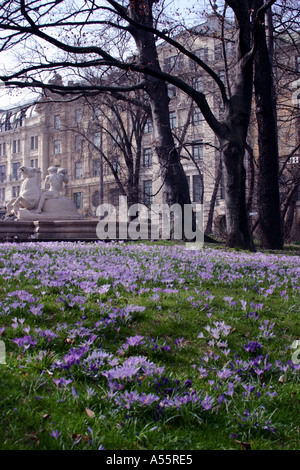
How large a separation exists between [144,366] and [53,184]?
16175 millimetres

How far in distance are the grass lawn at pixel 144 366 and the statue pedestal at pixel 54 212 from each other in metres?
11.2

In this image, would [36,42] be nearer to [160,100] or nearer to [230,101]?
[160,100]

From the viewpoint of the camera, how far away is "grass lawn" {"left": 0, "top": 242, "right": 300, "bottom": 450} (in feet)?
6.25

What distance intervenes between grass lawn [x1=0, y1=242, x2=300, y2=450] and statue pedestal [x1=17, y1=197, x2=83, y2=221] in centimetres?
1120

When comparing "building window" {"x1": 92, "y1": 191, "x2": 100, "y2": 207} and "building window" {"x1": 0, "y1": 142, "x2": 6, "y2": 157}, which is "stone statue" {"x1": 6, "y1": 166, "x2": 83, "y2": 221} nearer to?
"building window" {"x1": 92, "y1": 191, "x2": 100, "y2": 207}

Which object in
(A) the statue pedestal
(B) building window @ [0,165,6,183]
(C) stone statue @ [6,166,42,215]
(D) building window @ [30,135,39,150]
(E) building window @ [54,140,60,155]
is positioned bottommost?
(A) the statue pedestal

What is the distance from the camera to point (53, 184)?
17906mm

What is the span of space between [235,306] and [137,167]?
22.1 meters

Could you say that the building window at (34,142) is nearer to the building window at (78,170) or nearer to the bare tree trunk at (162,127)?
the building window at (78,170)

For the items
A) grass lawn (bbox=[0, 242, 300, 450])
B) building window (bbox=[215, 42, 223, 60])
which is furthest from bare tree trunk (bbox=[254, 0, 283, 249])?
grass lawn (bbox=[0, 242, 300, 450])

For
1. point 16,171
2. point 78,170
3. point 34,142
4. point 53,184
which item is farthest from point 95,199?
point 53,184

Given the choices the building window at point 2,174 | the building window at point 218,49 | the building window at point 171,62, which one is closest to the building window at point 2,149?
the building window at point 2,174

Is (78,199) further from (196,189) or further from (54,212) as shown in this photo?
(54,212)

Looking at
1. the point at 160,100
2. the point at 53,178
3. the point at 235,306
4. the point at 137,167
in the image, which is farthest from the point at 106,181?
the point at 235,306
